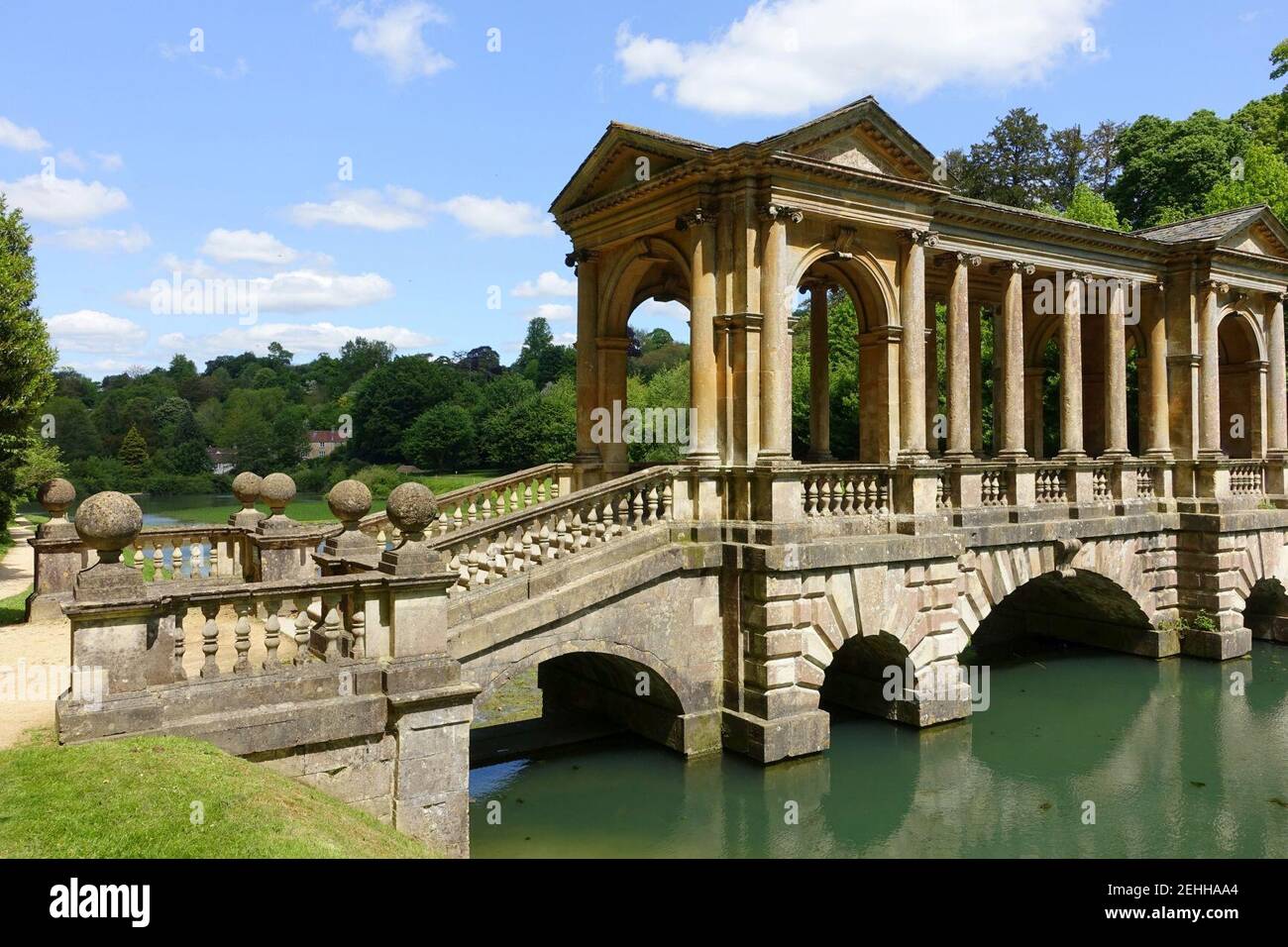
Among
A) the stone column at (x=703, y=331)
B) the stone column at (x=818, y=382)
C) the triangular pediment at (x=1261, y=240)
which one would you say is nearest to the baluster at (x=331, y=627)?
the stone column at (x=703, y=331)

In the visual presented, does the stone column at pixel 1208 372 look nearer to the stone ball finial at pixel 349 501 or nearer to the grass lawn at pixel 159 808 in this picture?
the stone ball finial at pixel 349 501

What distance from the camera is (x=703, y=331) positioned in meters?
14.0

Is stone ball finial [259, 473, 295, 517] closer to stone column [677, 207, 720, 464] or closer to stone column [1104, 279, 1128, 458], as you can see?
stone column [677, 207, 720, 464]

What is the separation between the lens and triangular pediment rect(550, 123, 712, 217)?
14.0 meters

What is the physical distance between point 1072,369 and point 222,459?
247 ft

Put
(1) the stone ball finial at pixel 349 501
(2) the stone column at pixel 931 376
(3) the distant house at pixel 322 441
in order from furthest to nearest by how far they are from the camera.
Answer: (3) the distant house at pixel 322 441 < (2) the stone column at pixel 931 376 < (1) the stone ball finial at pixel 349 501

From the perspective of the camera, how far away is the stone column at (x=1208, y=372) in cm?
2022

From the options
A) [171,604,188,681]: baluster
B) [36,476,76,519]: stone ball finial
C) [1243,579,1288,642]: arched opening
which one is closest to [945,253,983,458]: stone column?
→ [1243,579,1288,642]: arched opening

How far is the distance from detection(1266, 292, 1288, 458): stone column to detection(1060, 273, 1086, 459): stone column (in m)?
6.34

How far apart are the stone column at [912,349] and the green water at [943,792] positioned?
15.1 ft

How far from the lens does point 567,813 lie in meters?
12.1

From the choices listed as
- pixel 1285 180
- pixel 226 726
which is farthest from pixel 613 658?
pixel 1285 180

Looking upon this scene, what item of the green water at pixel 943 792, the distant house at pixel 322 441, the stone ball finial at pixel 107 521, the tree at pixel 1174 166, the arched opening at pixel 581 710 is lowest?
the green water at pixel 943 792

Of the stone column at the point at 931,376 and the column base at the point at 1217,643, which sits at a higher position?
the stone column at the point at 931,376
